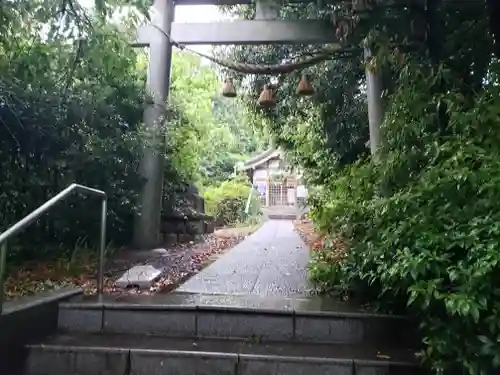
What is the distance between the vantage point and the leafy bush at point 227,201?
13.7 m

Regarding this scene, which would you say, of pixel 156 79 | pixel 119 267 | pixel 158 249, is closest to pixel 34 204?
pixel 119 267

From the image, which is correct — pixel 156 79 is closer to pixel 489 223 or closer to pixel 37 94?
pixel 37 94

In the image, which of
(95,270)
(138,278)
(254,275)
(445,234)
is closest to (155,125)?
(95,270)

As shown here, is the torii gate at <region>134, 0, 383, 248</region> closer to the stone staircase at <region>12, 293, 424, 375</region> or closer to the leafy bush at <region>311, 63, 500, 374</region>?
the stone staircase at <region>12, 293, 424, 375</region>

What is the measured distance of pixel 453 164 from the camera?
2.20 meters

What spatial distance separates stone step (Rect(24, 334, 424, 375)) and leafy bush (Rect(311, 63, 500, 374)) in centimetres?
30

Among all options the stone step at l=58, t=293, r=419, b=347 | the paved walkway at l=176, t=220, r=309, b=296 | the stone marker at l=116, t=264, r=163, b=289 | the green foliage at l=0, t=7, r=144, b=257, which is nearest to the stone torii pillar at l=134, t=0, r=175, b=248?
the green foliage at l=0, t=7, r=144, b=257

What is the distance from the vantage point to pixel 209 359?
2371mm

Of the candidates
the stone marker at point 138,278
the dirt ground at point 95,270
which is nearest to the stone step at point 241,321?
the dirt ground at point 95,270

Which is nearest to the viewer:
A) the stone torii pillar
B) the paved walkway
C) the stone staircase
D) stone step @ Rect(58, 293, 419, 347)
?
the stone staircase

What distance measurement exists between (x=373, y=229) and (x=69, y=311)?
6.25ft

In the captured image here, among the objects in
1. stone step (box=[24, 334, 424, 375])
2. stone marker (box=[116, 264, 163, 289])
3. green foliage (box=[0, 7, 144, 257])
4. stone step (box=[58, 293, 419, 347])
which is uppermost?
green foliage (box=[0, 7, 144, 257])

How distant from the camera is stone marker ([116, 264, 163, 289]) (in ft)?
12.0

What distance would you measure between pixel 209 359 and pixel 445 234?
4.26ft
